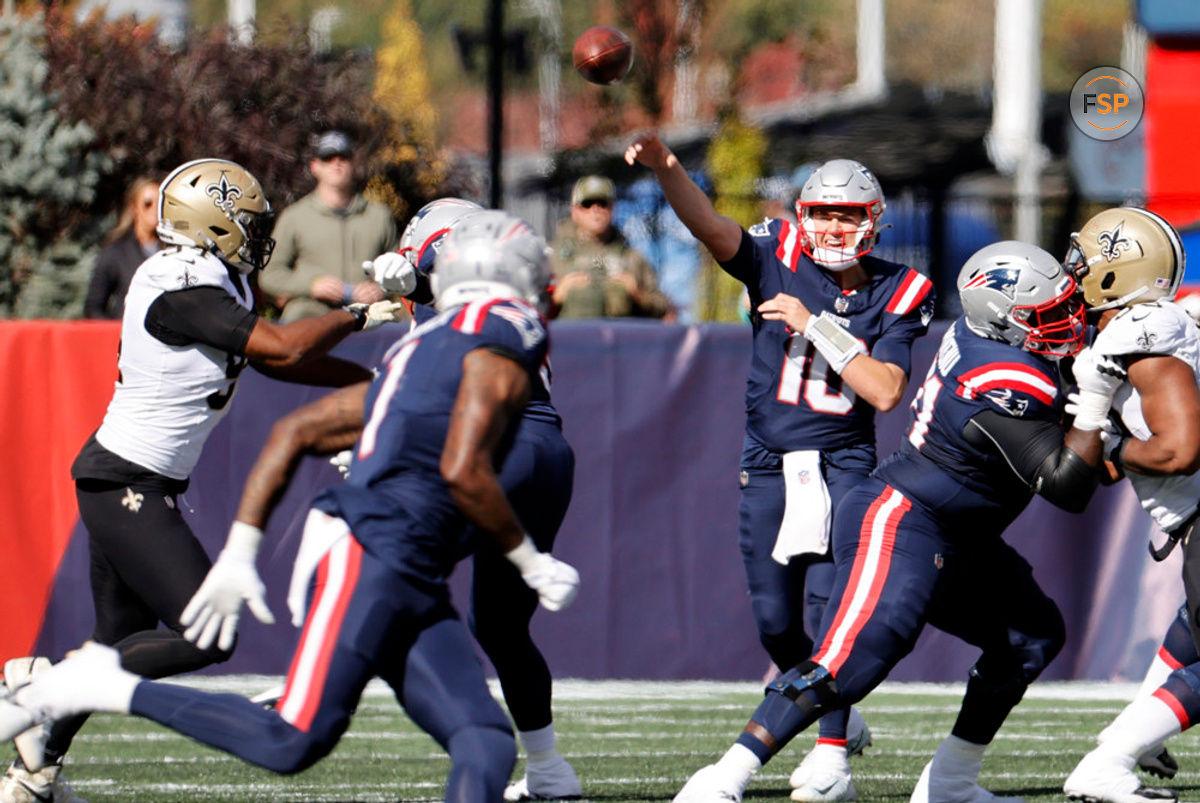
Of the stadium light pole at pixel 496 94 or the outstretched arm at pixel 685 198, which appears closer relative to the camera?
the outstretched arm at pixel 685 198

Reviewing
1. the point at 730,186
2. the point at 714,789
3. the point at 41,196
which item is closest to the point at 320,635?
the point at 714,789

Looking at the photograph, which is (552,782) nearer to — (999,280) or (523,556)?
(523,556)

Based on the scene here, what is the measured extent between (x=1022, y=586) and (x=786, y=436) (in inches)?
43.8

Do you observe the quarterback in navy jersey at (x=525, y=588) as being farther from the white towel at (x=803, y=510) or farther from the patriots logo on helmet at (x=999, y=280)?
the patriots logo on helmet at (x=999, y=280)

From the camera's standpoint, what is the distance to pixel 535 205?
14.6 metres

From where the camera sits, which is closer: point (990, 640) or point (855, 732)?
point (990, 640)

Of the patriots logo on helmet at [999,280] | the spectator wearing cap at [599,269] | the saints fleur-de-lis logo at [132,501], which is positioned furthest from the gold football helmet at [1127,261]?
the spectator wearing cap at [599,269]

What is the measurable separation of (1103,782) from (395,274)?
243cm

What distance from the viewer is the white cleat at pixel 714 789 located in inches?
209

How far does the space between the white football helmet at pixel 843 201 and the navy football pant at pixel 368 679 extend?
2.46m

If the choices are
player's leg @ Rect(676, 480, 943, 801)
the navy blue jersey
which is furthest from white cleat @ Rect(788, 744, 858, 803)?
the navy blue jersey

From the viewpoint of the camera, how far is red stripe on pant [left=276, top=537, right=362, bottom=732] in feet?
14.6

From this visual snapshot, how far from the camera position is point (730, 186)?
15.9 meters

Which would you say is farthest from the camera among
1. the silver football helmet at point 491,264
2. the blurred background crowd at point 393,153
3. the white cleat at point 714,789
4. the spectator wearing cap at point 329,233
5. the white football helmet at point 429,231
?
the blurred background crowd at point 393,153
